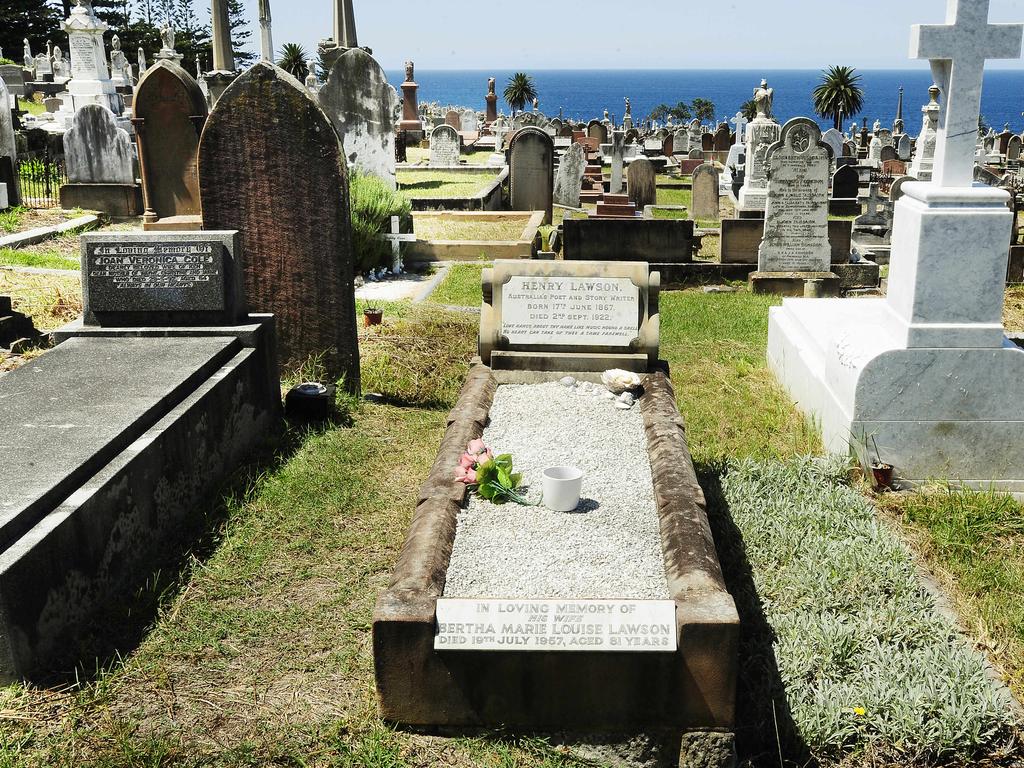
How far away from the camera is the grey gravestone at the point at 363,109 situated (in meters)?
13.9

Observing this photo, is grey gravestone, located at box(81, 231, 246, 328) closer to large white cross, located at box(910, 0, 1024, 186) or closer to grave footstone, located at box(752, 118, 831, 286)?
large white cross, located at box(910, 0, 1024, 186)

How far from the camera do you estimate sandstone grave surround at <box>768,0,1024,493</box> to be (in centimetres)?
536

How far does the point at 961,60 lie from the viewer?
5.38 metres

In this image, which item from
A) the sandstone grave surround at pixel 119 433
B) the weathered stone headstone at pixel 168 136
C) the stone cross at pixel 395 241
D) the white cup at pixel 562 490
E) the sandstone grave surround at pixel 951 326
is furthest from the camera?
the weathered stone headstone at pixel 168 136

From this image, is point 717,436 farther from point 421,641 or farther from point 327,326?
point 421,641

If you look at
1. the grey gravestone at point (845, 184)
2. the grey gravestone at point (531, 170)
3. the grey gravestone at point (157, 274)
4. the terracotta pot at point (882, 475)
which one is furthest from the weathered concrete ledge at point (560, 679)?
the grey gravestone at point (845, 184)

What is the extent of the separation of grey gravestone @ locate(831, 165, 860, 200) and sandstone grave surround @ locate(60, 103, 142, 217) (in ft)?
40.0

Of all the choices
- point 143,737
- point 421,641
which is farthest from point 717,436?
point 143,737

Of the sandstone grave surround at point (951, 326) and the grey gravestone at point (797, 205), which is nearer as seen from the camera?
the sandstone grave surround at point (951, 326)

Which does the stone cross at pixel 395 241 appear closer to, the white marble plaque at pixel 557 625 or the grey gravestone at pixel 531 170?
the grey gravestone at pixel 531 170

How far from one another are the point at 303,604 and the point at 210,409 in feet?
4.93

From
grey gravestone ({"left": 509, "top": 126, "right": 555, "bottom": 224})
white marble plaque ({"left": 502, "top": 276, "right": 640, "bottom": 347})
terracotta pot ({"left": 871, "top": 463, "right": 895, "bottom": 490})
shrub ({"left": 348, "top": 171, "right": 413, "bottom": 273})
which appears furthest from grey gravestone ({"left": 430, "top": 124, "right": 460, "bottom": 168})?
terracotta pot ({"left": 871, "top": 463, "right": 895, "bottom": 490})

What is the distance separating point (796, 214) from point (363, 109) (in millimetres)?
6290

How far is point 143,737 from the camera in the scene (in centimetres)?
330
